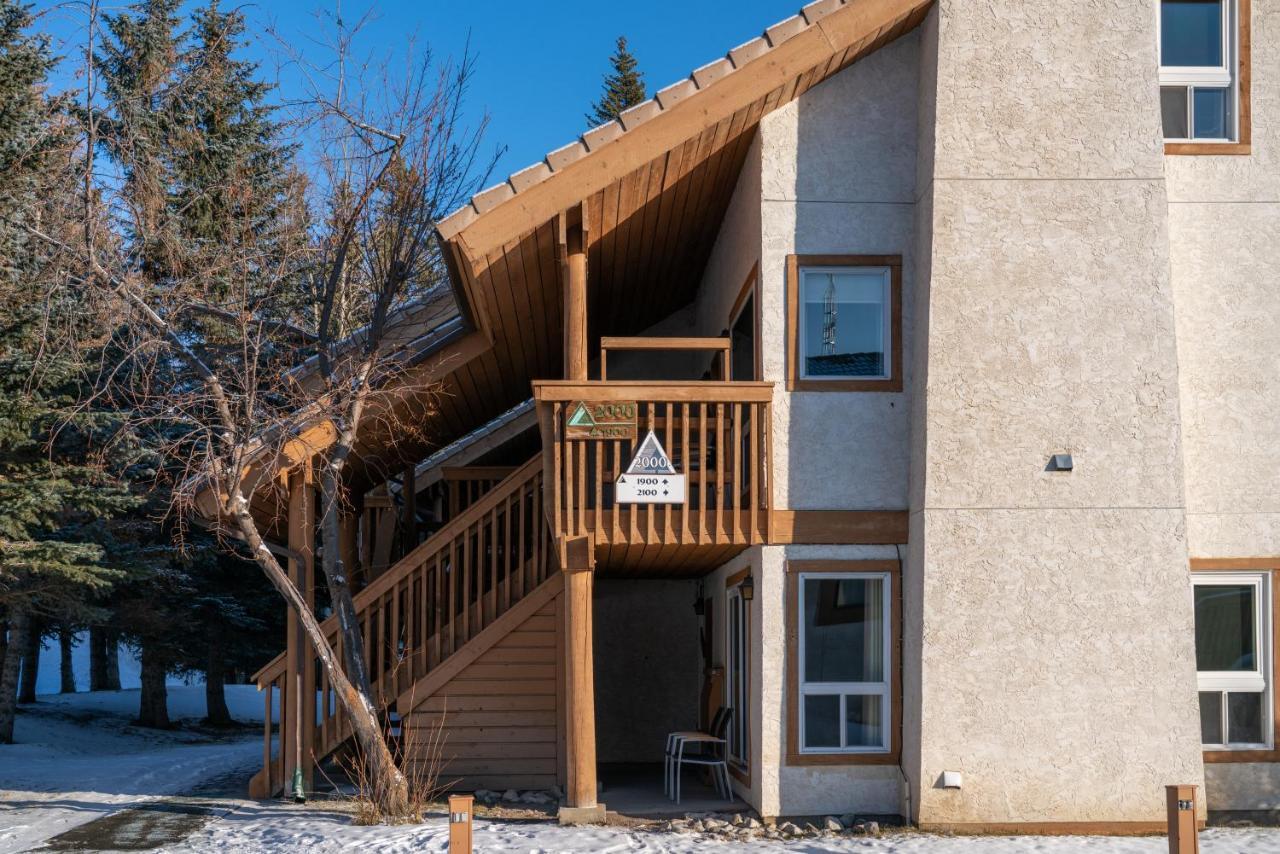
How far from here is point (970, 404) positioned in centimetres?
1066

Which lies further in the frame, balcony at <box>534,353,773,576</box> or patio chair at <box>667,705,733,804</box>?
patio chair at <box>667,705,733,804</box>

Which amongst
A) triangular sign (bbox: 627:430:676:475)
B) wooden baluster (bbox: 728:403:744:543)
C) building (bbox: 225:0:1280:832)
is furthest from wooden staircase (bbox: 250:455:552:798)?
wooden baluster (bbox: 728:403:744:543)

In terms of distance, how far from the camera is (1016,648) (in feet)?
34.3

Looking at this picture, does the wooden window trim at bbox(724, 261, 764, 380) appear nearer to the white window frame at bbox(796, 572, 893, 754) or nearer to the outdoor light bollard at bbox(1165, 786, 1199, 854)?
the white window frame at bbox(796, 572, 893, 754)

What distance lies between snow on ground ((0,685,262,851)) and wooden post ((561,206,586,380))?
6.02 metres

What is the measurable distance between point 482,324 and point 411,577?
2.76 meters

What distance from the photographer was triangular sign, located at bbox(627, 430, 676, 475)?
10.7m

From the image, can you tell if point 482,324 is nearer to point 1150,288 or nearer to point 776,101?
point 776,101

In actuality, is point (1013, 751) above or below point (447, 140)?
below

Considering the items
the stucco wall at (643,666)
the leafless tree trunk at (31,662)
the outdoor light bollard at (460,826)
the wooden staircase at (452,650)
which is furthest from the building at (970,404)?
the leafless tree trunk at (31,662)

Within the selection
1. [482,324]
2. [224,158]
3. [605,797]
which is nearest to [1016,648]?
[605,797]

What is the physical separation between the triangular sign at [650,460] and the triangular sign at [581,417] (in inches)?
18.4

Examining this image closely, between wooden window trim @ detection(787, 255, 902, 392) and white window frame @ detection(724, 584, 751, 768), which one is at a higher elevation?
wooden window trim @ detection(787, 255, 902, 392)

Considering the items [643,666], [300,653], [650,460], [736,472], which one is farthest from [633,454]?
[643,666]
